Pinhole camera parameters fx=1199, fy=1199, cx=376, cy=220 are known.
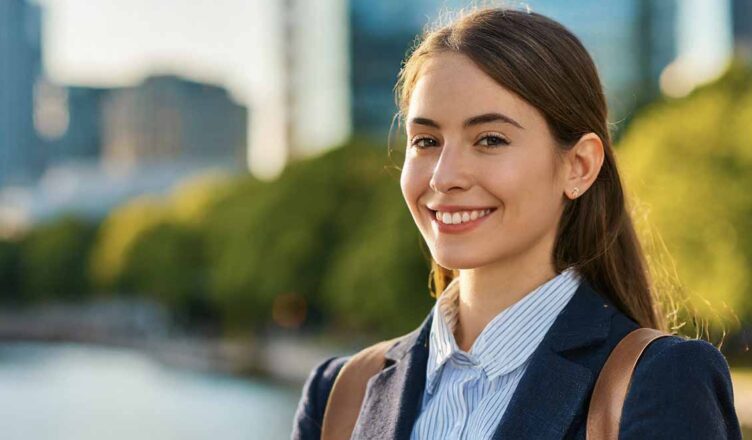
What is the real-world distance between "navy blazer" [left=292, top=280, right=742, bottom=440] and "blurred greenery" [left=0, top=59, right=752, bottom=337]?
16.2 inches

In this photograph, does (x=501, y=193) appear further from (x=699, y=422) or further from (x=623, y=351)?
(x=699, y=422)

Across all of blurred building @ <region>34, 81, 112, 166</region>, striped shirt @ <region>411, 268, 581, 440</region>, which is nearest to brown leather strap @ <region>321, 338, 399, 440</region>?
striped shirt @ <region>411, 268, 581, 440</region>

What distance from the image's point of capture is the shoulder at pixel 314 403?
7.04ft

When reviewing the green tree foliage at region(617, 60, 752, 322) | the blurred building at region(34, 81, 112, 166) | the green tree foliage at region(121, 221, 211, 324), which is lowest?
the green tree foliage at region(121, 221, 211, 324)

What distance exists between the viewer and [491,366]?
6.43 feet

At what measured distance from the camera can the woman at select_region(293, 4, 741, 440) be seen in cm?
187

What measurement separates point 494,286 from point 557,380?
0.81 feet

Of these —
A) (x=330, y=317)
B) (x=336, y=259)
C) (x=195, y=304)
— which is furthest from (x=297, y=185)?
(x=195, y=304)

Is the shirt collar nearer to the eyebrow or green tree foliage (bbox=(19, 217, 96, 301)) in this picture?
the eyebrow

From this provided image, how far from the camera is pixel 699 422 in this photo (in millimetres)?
1623

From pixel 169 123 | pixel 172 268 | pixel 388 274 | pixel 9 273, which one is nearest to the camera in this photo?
pixel 388 274

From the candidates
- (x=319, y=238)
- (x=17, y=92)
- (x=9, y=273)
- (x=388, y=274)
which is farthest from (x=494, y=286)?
(x=17, y=92)

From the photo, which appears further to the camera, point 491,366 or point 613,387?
point 491,366

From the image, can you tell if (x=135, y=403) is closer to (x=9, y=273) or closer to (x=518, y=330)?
(x=518, y=330)
